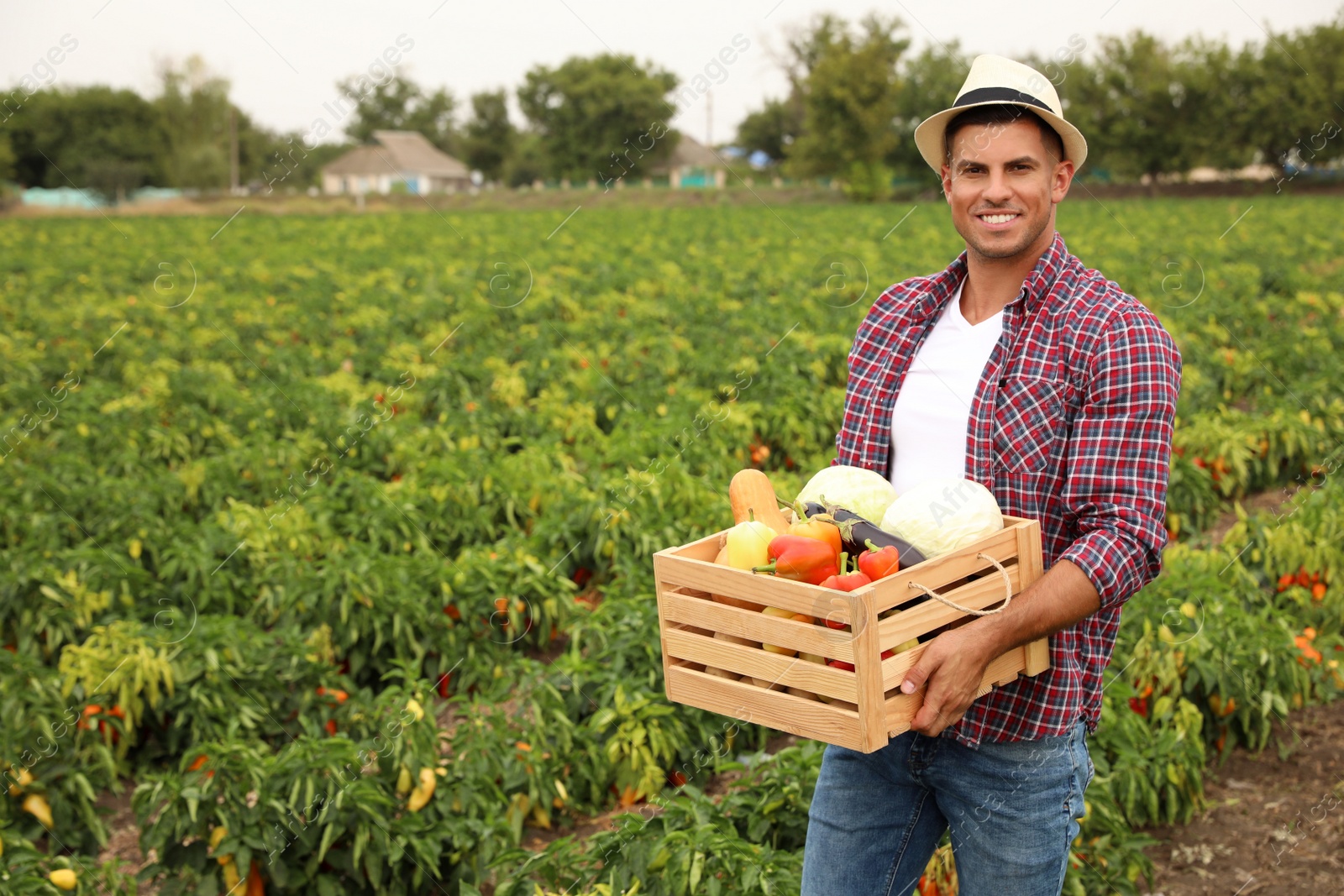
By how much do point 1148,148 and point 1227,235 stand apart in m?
34.7

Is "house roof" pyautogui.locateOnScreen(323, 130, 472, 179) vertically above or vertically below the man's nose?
above

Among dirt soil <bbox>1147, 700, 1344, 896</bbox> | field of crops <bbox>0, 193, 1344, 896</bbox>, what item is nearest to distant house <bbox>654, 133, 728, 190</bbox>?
field of crops <bbox>0, 193, 1344, 896</bbox>

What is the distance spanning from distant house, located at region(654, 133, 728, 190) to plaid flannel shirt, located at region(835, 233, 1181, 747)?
7243cm

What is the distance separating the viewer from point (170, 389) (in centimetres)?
920

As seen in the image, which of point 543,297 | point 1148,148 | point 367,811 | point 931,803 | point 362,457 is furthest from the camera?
point 1148,148

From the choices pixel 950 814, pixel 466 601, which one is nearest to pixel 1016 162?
pixel 950 814

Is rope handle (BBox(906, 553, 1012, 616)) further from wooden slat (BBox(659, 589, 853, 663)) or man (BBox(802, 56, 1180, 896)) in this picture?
wooden slat (BBox(659, 589, 853, 663))

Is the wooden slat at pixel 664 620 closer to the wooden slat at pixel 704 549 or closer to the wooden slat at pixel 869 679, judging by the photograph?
the wooden slat at pixel 704 549

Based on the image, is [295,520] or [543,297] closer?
[295,520]

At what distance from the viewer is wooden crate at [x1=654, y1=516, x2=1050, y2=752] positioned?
1.78 metres

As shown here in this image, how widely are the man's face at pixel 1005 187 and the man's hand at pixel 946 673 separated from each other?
0.73m

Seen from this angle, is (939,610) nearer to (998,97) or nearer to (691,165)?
(998,97)

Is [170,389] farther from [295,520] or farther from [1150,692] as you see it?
[1150,692]

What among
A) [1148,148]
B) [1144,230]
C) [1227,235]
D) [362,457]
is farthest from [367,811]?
[1148,148]
